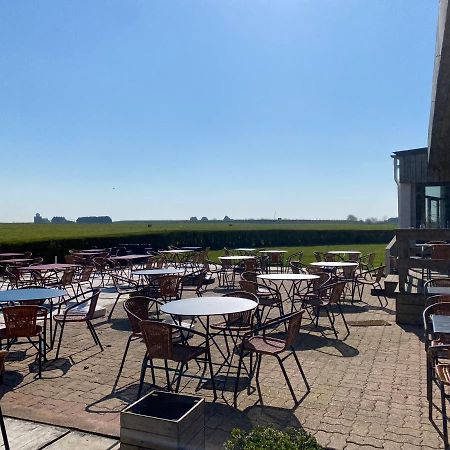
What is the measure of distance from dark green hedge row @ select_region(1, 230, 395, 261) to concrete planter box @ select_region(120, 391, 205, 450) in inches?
609

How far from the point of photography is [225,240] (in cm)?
2866

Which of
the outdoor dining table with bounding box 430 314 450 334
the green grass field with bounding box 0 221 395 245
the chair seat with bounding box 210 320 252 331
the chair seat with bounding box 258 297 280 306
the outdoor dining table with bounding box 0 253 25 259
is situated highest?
the green grass field with bounding box 0 221 395 245

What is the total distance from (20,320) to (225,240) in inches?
937

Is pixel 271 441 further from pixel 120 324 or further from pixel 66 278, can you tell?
pixel 66 278

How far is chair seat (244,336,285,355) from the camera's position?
4134mm

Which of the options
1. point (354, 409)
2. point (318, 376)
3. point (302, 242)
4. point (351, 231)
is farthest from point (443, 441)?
point (351, 231)

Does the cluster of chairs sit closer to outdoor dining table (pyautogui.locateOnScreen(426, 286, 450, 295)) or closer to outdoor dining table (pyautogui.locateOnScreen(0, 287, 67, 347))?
outdoor dining table (pyautogui.locateOnScreen(426, 286, 450, 295))

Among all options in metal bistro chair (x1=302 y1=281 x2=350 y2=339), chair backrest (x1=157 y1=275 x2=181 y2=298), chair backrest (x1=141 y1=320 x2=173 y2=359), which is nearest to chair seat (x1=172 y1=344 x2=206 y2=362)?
chair backrest (x1=141 y1=320 x2=173 y2=359)

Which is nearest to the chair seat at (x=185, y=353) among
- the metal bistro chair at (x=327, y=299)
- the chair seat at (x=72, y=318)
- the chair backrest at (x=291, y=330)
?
the chair backrest at (x=291, y=330)

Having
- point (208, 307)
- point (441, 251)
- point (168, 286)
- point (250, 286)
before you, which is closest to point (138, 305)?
point (208, 307)

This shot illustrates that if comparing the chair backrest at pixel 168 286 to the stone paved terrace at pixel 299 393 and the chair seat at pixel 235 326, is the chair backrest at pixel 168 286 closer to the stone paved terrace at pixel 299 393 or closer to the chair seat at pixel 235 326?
the stone paved terrace at pixel 299 393

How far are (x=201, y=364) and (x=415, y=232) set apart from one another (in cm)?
417

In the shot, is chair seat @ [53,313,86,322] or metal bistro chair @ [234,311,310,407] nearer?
metal bistro chair @ [234,311,310,407]

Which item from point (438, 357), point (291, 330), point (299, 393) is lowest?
point (299, 393)
